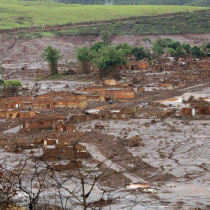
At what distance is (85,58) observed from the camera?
6738cm

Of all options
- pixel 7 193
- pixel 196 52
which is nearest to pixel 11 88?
pixel 196 52

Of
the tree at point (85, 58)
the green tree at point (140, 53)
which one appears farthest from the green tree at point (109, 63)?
the green tree at point (140, 53)

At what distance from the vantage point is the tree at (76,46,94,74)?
66625 mm

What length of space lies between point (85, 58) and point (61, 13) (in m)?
74.1

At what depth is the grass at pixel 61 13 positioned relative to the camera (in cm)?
12536

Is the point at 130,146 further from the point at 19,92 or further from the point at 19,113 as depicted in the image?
the point at 19,92

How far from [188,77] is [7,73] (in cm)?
2735

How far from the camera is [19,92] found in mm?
51000

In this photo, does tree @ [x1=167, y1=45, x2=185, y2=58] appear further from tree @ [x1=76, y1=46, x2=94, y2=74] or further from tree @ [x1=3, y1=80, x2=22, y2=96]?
tree @ [x1=3, y1=80, x2=22, y2=96]

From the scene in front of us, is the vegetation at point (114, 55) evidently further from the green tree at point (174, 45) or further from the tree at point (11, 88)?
the tree at point (11, 88)

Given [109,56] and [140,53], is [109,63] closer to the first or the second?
[109,56]

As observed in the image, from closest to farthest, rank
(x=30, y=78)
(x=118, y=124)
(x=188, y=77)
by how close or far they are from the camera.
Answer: (x=118, y=124) → (x=188, y=77) → (x=30, y=78)

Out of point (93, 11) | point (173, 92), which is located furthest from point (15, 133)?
point (93, 11)

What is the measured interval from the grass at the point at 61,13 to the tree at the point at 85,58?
52.2m
